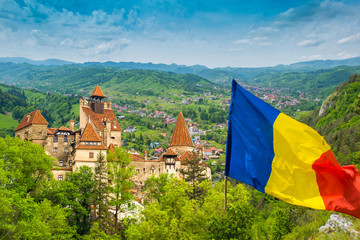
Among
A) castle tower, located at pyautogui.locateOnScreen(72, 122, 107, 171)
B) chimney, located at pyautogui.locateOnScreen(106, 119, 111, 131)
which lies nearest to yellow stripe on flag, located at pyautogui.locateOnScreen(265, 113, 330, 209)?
castle tower, located at pyautogui.locateOnScreen(72, 122, 107, 171)

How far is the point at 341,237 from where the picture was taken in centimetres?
1714

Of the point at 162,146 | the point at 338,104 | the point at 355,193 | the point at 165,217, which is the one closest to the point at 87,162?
the point at 165,217

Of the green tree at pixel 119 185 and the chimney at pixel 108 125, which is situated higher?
the chimney at pixel 108 125

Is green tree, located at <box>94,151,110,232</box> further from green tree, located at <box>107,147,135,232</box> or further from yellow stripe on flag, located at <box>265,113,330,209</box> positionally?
yellow stripe on flag, located at <box>265,113,330,209</box>

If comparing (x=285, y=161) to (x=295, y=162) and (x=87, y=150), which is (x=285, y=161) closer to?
(x=295, y=162)

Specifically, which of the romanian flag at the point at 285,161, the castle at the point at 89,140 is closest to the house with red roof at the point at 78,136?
the castle at the point at 89,140

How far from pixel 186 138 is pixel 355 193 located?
48074mm

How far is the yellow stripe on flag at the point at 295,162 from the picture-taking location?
10766 mm

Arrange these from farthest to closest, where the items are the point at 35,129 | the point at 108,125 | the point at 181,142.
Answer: the point at 181,142, the point at 108,125, the point at 35,129

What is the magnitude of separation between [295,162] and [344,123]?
79266 millimetres

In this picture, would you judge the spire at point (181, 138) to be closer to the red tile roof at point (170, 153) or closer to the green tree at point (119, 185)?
the red tile roof at point (170, 153)

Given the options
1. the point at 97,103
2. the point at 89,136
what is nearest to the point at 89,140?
the point at 89,136

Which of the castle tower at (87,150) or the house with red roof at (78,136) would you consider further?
the house with red roof at (78,136)

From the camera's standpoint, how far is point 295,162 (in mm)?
11203
